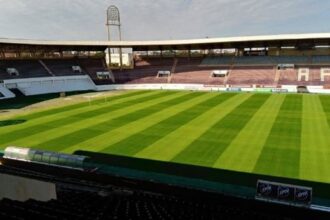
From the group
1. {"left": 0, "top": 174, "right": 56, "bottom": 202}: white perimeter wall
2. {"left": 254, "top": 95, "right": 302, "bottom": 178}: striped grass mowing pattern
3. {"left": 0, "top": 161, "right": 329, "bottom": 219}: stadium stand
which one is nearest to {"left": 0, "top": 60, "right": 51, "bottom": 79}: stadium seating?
{"left": 254, "top": 95, "right": 302, "bottom": 178}: striped grass mowing pattern

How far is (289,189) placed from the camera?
11719 millimetres

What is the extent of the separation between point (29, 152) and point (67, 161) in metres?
2.03

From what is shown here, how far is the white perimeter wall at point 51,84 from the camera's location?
4908 centimetres

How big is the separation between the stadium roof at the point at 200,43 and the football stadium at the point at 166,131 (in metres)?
0.20

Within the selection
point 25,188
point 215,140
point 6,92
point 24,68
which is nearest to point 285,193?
point 25,188

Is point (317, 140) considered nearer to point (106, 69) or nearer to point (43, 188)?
point (43, 188)

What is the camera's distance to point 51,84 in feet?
175

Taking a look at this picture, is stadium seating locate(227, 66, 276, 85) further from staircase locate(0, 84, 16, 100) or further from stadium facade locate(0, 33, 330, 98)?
staircase locate(0, 84, 16, 100)

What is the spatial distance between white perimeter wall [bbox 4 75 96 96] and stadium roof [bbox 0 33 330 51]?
580cm

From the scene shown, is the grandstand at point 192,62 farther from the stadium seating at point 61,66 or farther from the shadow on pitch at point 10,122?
the shadow on pitch at point 10,122

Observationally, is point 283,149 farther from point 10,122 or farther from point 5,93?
→ point 5,93

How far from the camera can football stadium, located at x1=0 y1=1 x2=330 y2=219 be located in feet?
32.5

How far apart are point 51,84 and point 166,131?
3471cm

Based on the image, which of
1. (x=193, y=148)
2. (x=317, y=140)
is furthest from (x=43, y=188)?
(x=317, y=140)
